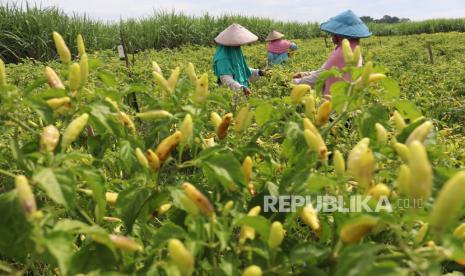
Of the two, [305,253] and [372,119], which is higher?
[372,119]

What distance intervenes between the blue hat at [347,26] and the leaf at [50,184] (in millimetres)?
2943

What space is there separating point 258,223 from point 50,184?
35cm

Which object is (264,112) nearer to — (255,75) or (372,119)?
(372,119)

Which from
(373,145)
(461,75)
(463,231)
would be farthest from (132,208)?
(461,75)

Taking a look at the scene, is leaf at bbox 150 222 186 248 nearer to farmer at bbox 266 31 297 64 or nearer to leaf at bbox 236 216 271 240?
leaf at bbox 236 216 271 240

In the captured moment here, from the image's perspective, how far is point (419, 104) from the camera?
12.1 feet

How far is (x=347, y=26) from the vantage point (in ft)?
11.4

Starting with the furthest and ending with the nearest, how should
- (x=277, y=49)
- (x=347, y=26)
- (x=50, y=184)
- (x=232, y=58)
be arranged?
1. (x=277, y=49)
2. (x=232, y=58)
3. (x=347, y=26)
4. (x=50, y=184)

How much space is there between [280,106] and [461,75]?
411 centimetres

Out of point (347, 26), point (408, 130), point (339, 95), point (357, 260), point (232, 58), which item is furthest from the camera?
point (232, 58)

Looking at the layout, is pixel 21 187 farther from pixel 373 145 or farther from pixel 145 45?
pixel 145 45

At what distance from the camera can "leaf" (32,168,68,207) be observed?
2.54 feet

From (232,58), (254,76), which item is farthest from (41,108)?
(254,76)

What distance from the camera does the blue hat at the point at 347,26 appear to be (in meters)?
3.43
